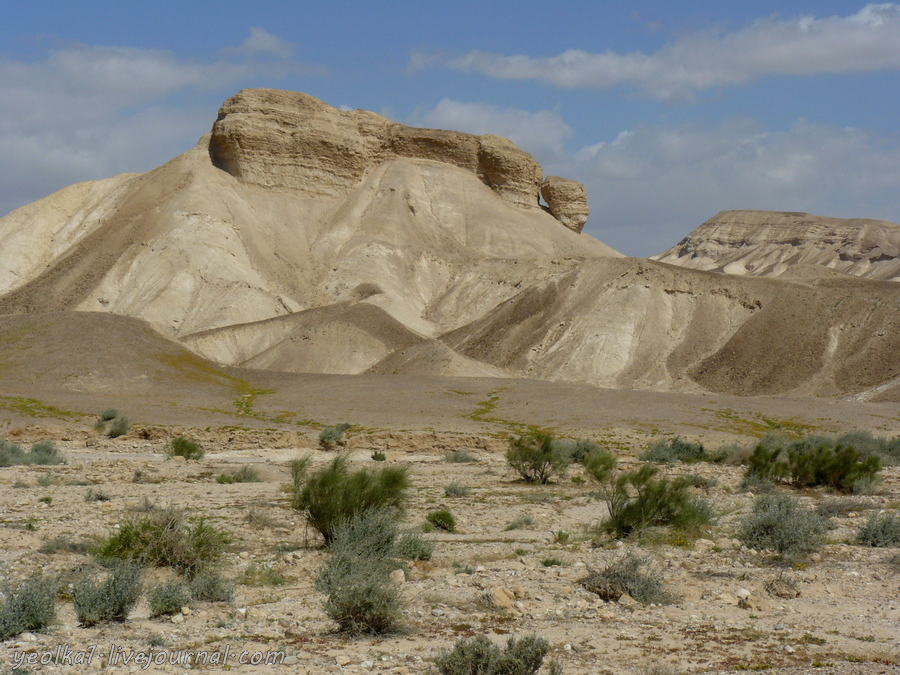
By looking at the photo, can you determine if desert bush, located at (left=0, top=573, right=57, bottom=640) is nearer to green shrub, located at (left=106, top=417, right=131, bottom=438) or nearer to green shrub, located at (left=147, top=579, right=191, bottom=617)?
green shrub, located at (left=147, top=579, right=191, bottom=617)

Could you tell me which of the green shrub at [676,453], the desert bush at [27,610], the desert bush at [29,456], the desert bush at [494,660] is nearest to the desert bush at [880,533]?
the desert bush at [494,660]

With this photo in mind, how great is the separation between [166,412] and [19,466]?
17.3m

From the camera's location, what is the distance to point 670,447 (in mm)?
31125

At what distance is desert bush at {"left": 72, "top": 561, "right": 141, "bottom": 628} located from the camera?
8.72 metres

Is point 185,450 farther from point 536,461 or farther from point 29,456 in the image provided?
point 536,461

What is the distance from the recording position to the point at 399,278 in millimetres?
84312

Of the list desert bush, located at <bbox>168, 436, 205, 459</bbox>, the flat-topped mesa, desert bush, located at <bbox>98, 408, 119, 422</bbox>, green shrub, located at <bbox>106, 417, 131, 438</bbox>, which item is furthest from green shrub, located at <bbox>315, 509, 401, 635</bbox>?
the flat-topped mesa

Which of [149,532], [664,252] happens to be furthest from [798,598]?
[664,252]

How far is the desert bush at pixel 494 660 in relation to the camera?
6848 mm

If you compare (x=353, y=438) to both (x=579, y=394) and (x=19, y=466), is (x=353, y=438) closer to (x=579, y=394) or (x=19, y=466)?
(x=19, y=466)

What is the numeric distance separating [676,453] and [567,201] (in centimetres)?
8310

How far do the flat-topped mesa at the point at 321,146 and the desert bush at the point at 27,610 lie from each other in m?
85.4

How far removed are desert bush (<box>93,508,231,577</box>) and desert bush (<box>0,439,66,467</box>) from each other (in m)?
14.6

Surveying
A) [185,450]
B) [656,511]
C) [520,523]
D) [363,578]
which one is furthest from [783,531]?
[185,450]
